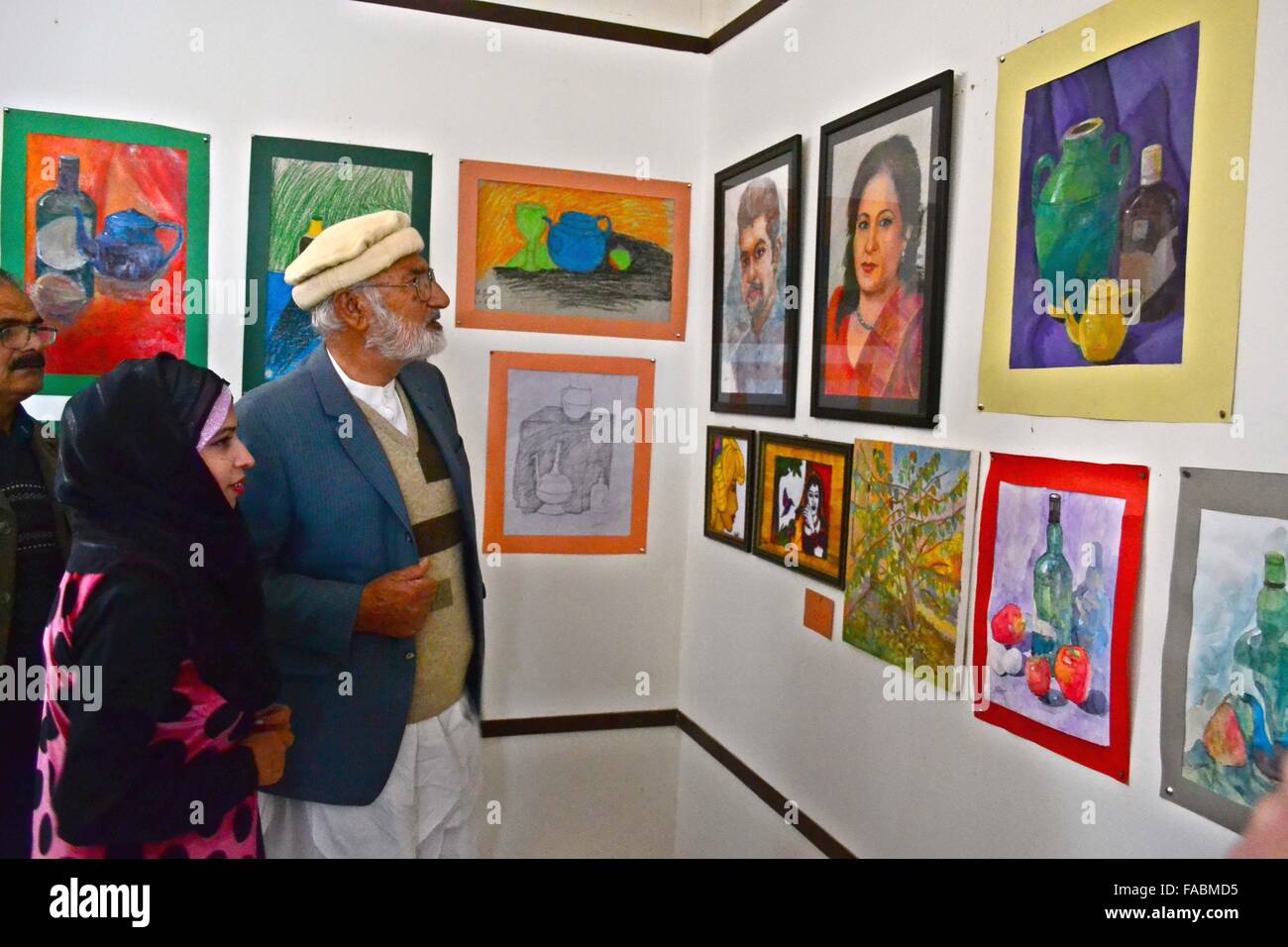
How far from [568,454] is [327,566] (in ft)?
3.78

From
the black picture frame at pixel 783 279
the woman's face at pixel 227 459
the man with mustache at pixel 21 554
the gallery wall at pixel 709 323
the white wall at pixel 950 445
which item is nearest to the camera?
the white wall at pixel 950 445

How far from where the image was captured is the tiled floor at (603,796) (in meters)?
3.07

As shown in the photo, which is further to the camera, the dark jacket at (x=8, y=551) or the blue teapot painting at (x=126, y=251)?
the blue teapot painting at (x=126, y=251)

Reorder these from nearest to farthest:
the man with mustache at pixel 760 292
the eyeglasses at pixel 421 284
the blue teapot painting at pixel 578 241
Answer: the eyeglasses at pixel 421 284 < the man with mustache at pixel 760 292 < the blue teapot painting at pixel 578 241

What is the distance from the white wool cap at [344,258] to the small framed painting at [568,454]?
843 mm

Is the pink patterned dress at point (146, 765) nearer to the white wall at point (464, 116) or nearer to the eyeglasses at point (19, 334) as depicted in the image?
the eyeglasses at point (19, 334)

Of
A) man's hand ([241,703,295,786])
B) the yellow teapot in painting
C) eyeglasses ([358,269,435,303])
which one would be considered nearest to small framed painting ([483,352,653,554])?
eyeglasses ([358,269,435,303])

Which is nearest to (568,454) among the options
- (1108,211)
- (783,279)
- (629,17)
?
(783,279)

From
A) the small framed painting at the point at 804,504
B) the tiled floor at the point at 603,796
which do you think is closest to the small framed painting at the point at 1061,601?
the small framed painting at the point at 804,504

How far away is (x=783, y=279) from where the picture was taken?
8.48ft

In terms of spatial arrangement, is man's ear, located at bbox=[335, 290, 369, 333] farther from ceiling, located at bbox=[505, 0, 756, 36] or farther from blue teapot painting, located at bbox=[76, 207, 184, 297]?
ceiling, located at bbox=[505, 0, 756, 36]

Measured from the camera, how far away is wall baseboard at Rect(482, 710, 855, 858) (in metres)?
2.70

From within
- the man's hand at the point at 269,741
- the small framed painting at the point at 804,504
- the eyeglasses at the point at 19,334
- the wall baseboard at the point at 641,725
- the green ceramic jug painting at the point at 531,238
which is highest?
the green ceramic jug painting at the point at 531,238
